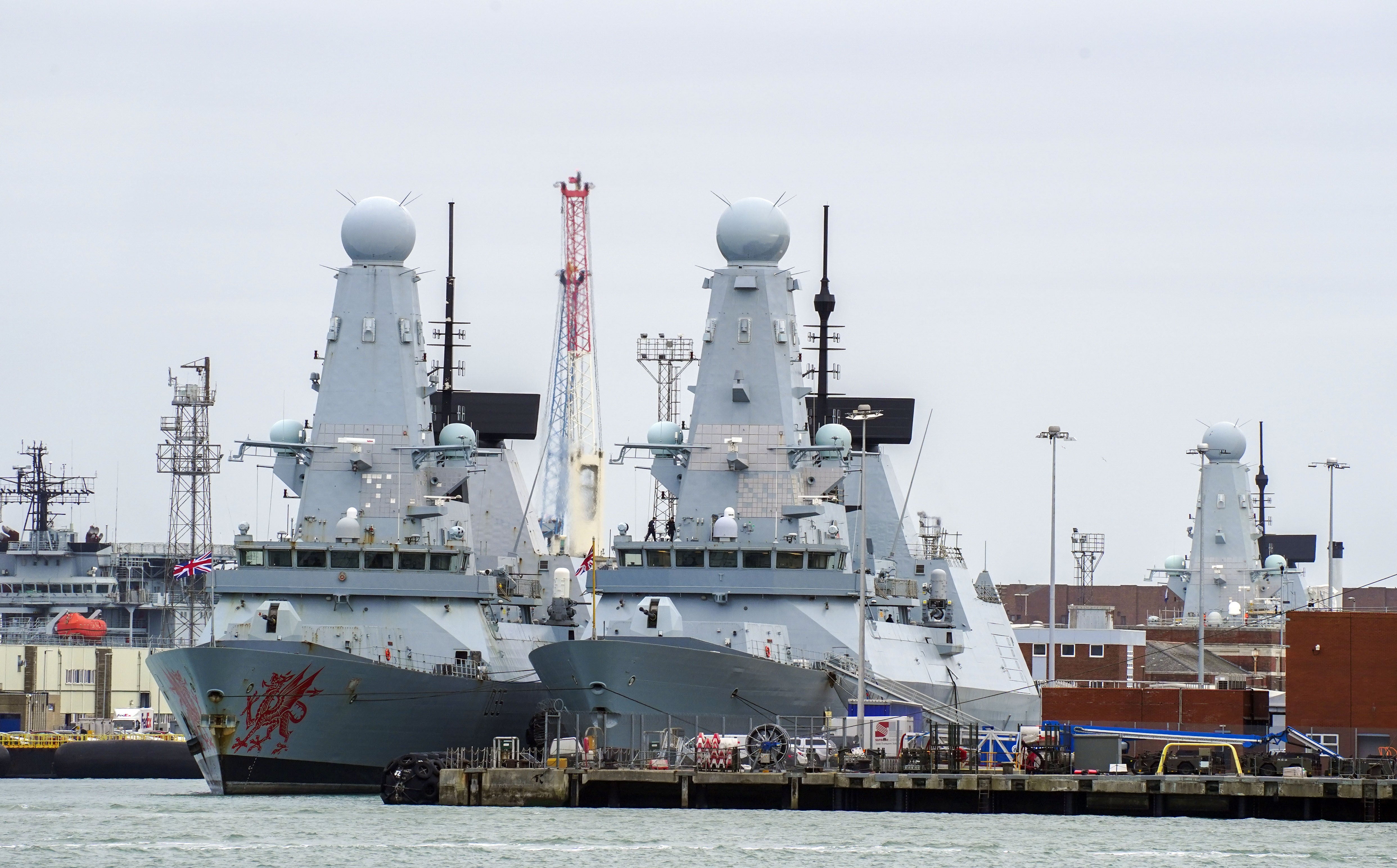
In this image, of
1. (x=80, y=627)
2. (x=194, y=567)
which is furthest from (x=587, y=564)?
(x=80, y=627)

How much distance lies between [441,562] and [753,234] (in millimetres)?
11211

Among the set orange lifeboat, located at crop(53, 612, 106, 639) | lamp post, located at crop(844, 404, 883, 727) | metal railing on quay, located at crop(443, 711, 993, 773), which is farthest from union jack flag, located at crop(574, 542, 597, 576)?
orange lifeboat, located at crop(53, 612, 106, 639)

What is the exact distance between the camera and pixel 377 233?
58594mm

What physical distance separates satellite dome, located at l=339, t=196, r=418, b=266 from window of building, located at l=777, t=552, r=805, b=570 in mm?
11749

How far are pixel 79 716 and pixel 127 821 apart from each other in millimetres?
47719

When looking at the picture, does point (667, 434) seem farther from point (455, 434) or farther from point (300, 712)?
point (300, 712)

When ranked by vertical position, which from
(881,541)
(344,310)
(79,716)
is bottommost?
(79,716)

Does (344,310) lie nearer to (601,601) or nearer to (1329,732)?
(601,601)

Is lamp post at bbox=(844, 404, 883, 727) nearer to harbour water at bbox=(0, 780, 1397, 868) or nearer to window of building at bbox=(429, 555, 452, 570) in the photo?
harbour water at bbox=(0, 780, 1397, 868)

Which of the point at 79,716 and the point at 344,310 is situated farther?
the point at 79,716

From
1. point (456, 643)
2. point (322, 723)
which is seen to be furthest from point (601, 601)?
point (322, 723)

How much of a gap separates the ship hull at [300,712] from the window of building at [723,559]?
22.2ft

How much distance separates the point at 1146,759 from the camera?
51.7 m

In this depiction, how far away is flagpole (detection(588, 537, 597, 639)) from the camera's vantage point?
Result: 52.5m
